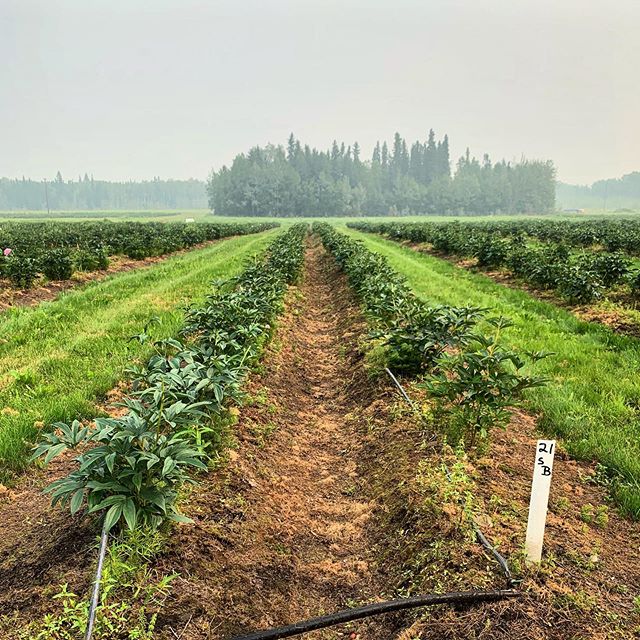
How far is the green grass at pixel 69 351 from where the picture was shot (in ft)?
13.0

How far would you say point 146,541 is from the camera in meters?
2.29

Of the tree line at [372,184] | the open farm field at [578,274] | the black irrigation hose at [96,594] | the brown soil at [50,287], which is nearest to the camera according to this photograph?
the black irrigation hose at [96,594]

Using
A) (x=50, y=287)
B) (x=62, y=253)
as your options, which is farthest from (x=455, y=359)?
(x=62, y=253)

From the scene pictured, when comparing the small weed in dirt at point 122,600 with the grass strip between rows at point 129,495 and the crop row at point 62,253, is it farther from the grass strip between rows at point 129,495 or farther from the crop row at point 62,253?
the crop row at point 62,253

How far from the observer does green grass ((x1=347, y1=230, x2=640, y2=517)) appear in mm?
3395

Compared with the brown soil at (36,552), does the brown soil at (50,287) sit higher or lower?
higher

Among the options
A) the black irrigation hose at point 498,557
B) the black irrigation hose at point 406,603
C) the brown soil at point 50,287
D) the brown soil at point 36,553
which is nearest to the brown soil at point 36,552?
the brown soil at point 36,553

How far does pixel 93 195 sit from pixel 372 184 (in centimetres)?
12189

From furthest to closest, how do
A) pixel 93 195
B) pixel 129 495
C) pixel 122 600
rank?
pixel 93 195, pixel 129 495, pixel 122 600

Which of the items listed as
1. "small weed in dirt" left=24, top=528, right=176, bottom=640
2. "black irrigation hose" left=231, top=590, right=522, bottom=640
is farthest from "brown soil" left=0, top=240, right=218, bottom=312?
"black irrigation hose" left=231, top=590, right=522, bottom=640

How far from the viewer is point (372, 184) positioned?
383 ft

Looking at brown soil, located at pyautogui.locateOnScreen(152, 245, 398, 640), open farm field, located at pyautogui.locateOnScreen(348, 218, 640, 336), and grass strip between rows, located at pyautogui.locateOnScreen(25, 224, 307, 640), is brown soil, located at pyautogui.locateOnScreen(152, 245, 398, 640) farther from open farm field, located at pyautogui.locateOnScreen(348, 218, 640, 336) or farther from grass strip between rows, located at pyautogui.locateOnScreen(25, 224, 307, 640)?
open farm field, located at pyautogui.locateOnScreen(348, 218, 640, 336)

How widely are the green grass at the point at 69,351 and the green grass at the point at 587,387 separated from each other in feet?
12.4

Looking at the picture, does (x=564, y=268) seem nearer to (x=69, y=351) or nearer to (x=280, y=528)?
(x=280, y=528)
